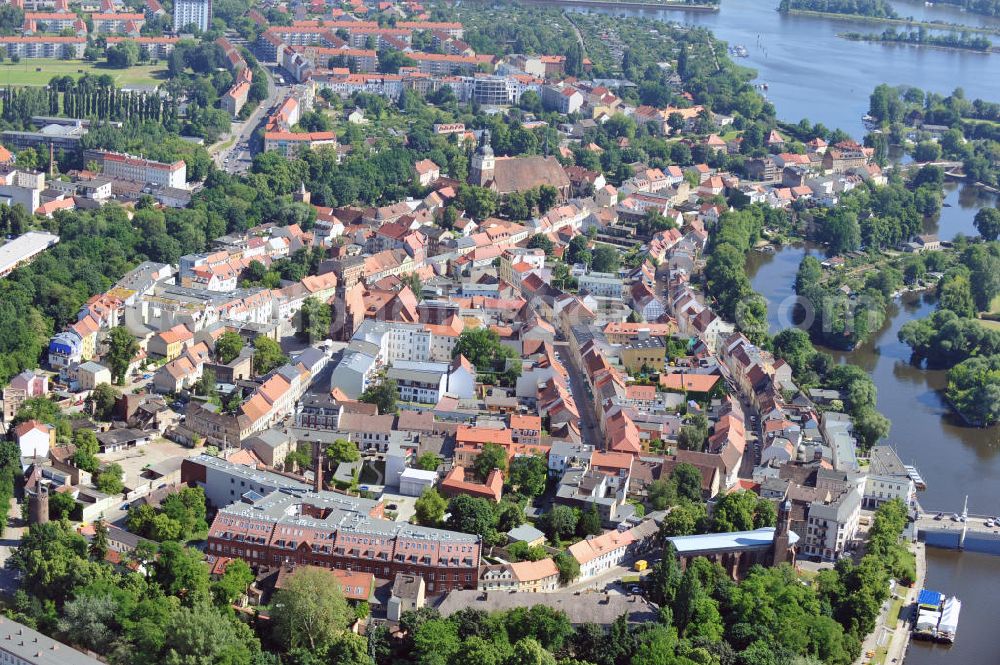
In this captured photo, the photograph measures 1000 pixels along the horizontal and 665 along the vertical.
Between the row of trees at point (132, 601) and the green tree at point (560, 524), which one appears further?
the green tree at point (560, 524)

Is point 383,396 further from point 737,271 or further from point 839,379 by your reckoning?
point 737,271

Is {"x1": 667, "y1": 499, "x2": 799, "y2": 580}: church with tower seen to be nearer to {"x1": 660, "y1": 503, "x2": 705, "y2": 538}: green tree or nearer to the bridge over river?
{"x1": 660, "y1": 503, "x2": 705, "y2": 538}: green tree

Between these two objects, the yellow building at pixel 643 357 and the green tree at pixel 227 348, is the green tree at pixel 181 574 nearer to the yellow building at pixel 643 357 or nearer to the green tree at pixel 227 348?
the green tree at pixel 227 348

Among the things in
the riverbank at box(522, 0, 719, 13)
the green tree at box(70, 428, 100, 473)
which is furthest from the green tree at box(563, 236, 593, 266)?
the riverbank at box(522, 0, 719, 13)

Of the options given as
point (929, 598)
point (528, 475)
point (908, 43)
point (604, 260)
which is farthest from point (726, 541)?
point (908, 43)

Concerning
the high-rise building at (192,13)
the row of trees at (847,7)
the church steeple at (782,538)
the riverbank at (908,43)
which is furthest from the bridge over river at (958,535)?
the row of trees at (847,7)

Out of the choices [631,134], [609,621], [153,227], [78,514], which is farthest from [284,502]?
[631,134]
